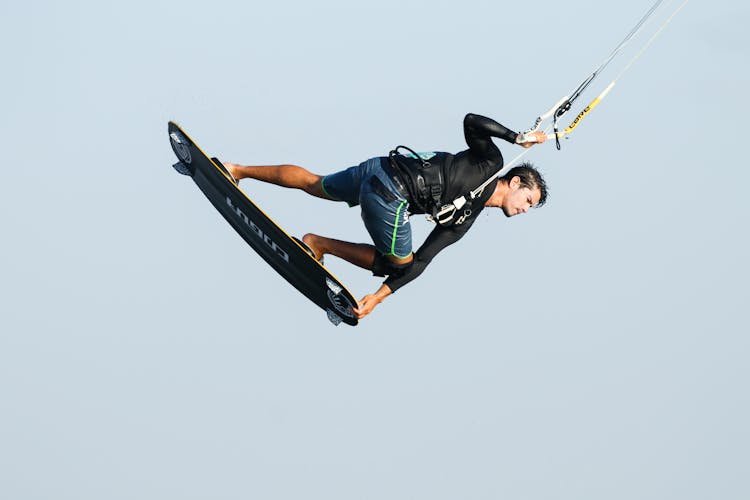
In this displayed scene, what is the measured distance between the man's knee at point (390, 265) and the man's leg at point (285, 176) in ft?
2.93

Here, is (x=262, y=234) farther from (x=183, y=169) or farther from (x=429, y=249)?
(x=429, y=249)

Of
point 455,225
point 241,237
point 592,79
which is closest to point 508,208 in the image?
point 455,225

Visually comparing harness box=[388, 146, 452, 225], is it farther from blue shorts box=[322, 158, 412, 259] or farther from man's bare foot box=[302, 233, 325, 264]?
man's bare foot box=[302, 233, 325, 264]

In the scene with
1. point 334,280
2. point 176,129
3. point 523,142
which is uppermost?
point 176,129

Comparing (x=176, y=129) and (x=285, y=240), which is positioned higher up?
(x=176, y=129)

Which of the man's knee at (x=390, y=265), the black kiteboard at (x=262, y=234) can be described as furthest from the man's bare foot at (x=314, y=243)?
the man's knee at (x=390, y=265)

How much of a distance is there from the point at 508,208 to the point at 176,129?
12.3 feet

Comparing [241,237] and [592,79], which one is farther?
[241,237]

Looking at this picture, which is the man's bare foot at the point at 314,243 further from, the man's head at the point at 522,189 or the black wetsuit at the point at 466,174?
the man's head at the point at 522,189

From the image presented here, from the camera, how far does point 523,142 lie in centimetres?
1395

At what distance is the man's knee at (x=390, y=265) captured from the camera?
14.7 meters

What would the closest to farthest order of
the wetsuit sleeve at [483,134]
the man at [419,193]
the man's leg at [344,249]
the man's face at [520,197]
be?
the wetsuit sleeve at [483,134] → the man at [419,193] → the man's face at [520,197] → the man's leg at [344,249]

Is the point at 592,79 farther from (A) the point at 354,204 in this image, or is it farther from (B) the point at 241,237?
(B) the point at 241,237

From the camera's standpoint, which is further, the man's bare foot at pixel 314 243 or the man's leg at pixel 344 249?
the man's bare foot at pixel 314 243
